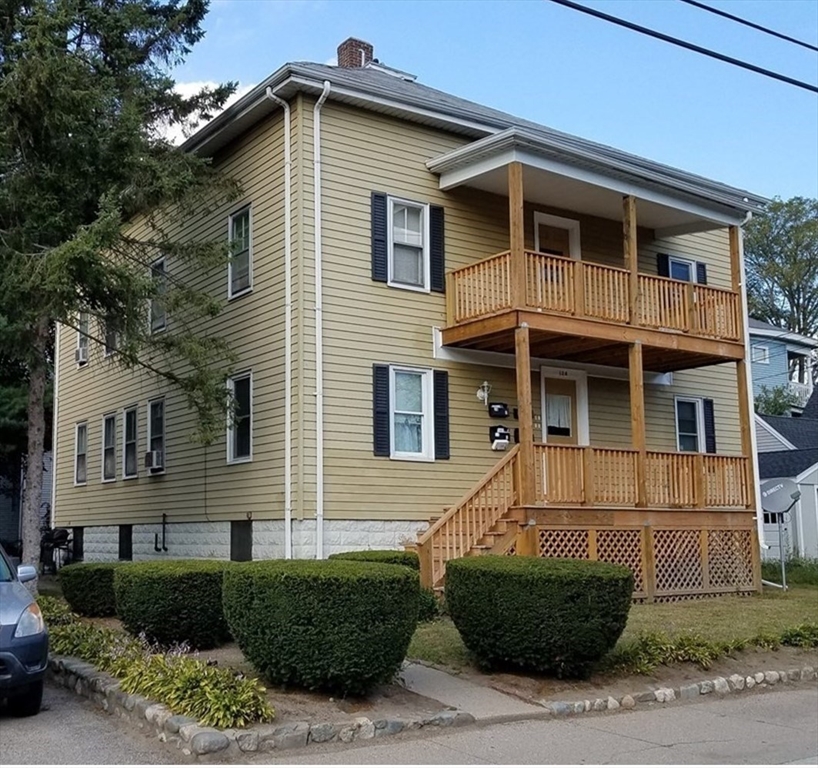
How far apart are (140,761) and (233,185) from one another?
11785 millimetres

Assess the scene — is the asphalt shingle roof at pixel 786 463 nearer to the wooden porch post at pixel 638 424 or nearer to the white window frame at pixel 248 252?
the wooden porch post at pixel 638 424

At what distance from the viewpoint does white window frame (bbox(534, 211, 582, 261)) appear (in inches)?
746

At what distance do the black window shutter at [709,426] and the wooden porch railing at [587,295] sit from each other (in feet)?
8.65

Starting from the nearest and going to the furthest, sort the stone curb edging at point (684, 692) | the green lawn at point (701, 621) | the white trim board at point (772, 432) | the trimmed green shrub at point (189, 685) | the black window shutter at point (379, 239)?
the trimmed green shrub at point (189, 685) < the stone curb edging at point (684, 692) < the green lawn at point (701, 621) < the black window shutter at point (379, 239) < the white trim board at point (772, 432)

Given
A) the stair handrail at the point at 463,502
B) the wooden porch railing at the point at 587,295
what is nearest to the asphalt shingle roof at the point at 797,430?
the wooden porch railing at the point at 587,295

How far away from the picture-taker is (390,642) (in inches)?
335

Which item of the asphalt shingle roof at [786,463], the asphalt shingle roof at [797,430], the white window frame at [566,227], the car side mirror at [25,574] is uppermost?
the white window frame at [566,227]

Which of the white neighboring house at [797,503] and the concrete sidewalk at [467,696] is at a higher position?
→ the white neighboring house at [797,503]

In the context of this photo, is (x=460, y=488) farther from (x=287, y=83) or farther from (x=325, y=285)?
(x=287, y=83)

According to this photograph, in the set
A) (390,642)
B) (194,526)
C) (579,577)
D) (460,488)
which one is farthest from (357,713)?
(194,526)

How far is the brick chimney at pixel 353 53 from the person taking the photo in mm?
22156

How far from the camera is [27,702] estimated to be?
8516mm

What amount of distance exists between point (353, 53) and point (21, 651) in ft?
56.3

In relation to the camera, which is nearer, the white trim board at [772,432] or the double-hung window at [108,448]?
A: the double-hung window at [108,448]
